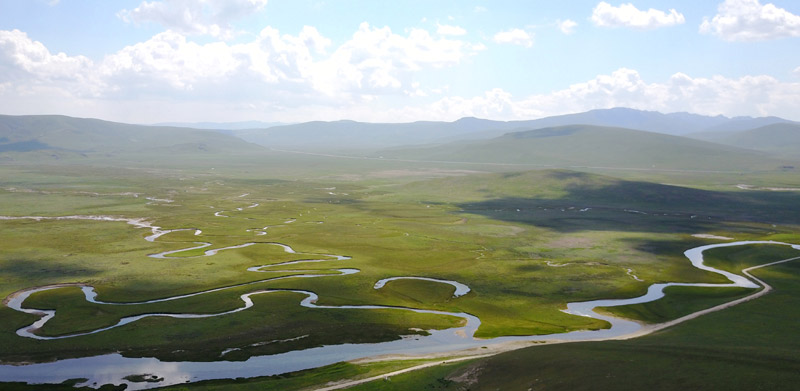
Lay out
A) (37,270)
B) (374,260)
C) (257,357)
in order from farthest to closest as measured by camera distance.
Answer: (374,260) < (37,270) < (257,357)

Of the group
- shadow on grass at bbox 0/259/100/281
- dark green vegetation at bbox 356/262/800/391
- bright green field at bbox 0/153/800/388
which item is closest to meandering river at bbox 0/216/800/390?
bright green field at bbox 0/153/800/388

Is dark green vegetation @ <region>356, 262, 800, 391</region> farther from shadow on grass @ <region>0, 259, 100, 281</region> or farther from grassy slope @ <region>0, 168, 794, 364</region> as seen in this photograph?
shadow on grass @ <region>0, 259, 100, 281</region>

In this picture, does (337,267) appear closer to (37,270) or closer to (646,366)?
(37,270)

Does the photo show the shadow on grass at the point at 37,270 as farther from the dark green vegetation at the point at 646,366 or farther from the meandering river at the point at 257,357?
the dark green vegetation at the point at 646,366

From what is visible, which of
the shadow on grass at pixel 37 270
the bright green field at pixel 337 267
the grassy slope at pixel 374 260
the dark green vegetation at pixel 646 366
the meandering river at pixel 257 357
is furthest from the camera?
the shadow on grass at pixel 37 270

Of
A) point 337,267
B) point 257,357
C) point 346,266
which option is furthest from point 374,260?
point 257,357

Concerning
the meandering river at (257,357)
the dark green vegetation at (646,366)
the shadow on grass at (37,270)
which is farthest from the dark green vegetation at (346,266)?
the meandering river at (257,357)

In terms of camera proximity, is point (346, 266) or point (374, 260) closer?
point (346, 266)

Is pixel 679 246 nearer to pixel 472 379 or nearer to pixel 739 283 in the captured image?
pixel 739 283
